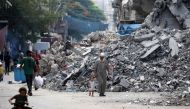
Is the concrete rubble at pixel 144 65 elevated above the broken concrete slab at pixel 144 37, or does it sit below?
below

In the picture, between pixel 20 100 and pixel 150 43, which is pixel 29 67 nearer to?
pixel 150 43

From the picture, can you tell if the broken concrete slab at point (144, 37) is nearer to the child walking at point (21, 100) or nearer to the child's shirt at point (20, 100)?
the child walking at point (21, 100)

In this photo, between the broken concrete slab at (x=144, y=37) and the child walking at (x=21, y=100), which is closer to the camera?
the child walking at (x=21, y=100)

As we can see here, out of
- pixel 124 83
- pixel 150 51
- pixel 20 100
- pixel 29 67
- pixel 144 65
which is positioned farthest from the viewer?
pixel 150 51

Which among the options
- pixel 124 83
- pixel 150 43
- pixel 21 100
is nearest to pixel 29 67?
pixel 124 83

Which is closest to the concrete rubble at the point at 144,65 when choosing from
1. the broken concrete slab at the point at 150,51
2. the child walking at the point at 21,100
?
the broken concrete slab at the point at 150,51

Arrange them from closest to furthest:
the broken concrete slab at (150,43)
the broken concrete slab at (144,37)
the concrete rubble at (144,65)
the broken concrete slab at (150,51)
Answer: the concrete rubble at (144,65) < the broken concrete slab at (150,51) < the broken concrete slab at (150,43) < the broken concrete slab at (144,37)

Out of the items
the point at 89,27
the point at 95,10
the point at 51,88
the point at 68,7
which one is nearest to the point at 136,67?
the point at 51,88

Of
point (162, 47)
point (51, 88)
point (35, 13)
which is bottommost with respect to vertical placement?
point (51, 88)

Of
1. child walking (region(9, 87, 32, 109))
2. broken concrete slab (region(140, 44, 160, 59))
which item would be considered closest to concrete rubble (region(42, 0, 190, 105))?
broken concrete slab (region(140, 44, 160, 59))

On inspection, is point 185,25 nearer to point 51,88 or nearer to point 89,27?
point 51,88

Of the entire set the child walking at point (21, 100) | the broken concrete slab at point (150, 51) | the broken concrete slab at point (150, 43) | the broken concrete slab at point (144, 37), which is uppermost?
the broken concrete slab at point (144, 37)

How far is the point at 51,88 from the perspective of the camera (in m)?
26.5

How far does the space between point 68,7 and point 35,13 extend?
37622 mm
